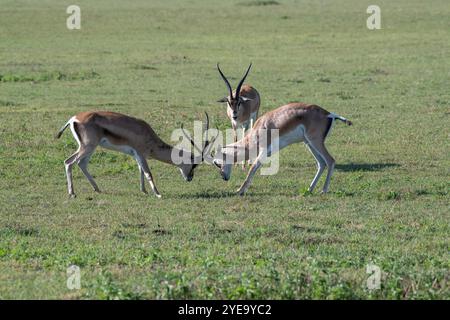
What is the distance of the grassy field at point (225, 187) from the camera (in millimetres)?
6393

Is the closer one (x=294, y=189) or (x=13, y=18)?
(x=294, y=189)

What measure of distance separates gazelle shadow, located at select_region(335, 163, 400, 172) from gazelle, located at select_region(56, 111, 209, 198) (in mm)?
1871

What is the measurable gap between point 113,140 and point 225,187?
1.35 metres

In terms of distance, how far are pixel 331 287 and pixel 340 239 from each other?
1844 mm

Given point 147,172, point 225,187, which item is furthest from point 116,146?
point 225,187

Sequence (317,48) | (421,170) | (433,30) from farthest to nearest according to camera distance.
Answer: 1. (433,30)
2. (317,48)
3. (421,170)

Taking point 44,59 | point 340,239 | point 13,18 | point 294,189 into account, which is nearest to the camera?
point 340,239

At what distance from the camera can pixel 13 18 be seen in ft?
101

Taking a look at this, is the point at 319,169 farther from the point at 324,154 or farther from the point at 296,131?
the point at 296,131

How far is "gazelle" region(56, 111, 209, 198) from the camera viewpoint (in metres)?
9.93

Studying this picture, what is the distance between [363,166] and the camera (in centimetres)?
1138

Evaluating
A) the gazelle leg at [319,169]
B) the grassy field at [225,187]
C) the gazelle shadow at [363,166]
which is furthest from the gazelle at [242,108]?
the gazelle leg at [319,169]
